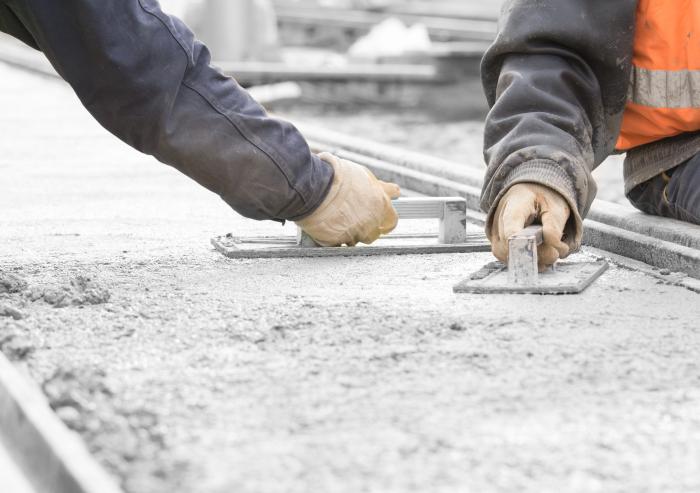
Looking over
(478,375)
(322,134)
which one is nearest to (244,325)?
(478,375)

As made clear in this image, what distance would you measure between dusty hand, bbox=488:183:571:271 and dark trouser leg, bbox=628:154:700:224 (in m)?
0.55

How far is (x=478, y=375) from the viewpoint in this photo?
6.46 feet

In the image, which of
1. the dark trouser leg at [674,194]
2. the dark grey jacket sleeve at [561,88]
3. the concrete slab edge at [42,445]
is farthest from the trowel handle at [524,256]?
the concrete slab edge at [42,445]

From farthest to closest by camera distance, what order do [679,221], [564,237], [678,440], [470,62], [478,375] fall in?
[470,62], [679,221], [564,237], [478,375], [678,440]

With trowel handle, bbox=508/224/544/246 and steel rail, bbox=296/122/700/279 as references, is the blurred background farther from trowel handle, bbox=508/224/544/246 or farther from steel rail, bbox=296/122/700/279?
trowel handle, bbox=508/224/544/246

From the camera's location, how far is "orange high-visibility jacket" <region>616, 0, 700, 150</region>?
288 centimetres

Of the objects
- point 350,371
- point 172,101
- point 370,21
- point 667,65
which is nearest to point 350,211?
point 172,101

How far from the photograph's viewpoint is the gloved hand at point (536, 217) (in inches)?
102

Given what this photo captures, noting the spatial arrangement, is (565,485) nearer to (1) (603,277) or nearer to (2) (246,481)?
(2) (246,481)

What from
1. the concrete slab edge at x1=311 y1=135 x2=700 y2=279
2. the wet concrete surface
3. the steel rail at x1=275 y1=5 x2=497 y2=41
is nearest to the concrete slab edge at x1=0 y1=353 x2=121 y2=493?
the wet concrete surface

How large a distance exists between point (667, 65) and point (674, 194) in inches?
15.5

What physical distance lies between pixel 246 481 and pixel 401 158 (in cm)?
319

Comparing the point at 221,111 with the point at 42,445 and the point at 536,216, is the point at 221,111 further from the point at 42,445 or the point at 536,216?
the point at 42,445

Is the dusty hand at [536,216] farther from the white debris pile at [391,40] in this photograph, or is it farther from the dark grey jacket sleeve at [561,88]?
the white debris pile at [391,40]
